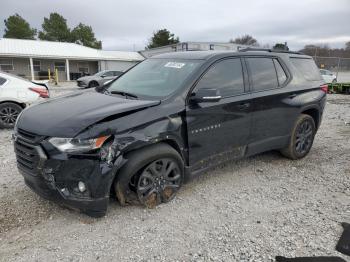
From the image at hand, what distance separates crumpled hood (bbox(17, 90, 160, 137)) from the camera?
2838mm

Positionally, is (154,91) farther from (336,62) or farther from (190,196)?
(336,62)

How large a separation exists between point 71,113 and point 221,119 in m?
1.80

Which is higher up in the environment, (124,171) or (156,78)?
(156,78)

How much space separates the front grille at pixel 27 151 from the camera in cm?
290

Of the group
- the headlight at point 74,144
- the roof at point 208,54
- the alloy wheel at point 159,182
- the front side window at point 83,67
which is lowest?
the alloy wheel at point 159,182

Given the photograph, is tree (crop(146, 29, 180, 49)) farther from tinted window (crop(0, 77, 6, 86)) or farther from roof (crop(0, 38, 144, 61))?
tinted window (crop(0, 77, 6, 86))

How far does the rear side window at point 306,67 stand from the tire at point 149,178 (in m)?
2.90

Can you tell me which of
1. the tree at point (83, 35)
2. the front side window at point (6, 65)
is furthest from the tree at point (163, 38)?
the front side window at point (6, 65)

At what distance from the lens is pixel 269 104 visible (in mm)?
4293

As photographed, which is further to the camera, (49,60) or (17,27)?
(17,27)

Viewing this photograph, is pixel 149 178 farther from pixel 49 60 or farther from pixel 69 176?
pixel 49 60

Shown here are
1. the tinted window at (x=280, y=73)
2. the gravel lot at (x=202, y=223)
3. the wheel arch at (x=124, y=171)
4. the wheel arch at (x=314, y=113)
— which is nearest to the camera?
the gravel lot at (x=202, y=223)

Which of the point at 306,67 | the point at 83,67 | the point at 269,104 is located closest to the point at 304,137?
the point at 306,67

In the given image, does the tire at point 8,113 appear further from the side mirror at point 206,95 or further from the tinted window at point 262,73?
the tinted window at point 262,73
